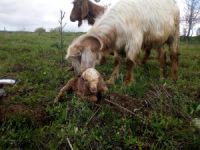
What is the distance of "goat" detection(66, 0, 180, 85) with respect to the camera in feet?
20.9

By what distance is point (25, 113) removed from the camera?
4910 millimetres

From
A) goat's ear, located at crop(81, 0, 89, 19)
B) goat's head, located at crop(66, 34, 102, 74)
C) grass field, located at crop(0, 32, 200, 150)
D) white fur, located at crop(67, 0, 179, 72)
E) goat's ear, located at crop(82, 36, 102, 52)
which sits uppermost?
goat's ear, located at crop(81, 0, 89, 19)

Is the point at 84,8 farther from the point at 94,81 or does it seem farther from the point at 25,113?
the point at 25,113

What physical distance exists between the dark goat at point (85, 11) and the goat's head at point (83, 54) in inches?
194

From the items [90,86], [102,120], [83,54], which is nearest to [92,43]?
[83,54]

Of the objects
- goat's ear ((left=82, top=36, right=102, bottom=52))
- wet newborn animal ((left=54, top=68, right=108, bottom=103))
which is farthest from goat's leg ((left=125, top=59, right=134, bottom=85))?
wet newborn animal ((left=54, top=68, right=108, bottom=103))

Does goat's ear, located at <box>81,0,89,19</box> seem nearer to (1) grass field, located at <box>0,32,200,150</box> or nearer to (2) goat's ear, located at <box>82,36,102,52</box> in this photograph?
(2) goat's ear, located at <box>82,36,102,52</box>

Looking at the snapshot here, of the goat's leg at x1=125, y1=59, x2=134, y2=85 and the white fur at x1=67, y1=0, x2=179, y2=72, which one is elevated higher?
the white fur at x1=67, y1=0, x2=179, y2=72

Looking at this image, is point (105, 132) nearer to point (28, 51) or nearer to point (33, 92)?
point (33, 92)

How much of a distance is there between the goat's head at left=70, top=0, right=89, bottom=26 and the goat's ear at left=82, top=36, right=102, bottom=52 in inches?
188

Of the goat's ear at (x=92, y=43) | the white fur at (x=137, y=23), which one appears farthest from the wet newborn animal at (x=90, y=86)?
the white fur at (x=137, y=23)

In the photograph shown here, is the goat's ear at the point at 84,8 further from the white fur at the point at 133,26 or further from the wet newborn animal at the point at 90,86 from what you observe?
the wet newborn animal at the point at 90,86

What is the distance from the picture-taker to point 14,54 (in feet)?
36.5

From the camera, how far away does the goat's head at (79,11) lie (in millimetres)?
11273
